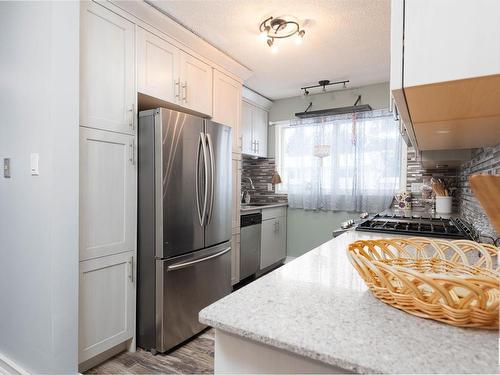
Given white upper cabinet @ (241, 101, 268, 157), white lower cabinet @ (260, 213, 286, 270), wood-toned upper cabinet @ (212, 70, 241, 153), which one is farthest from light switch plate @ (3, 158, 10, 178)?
white lower cabinet @ (260, 213, 286, 270)

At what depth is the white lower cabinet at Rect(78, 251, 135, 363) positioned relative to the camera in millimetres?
1699

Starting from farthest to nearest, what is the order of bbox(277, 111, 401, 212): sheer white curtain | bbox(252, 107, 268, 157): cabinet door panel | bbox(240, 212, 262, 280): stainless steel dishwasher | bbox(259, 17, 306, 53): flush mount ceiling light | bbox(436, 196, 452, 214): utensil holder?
bbox(252, 107, 268, 157): cabinet door panel → bbox(277, 111, 401, 212): sheer white curtain → bbox(240, 212, 262, 280): stainless steel dishwasher → bbox(436, 196, 452, 214): utensil holder → bbox(259, 17, 306, 53): flush mount ceiling light

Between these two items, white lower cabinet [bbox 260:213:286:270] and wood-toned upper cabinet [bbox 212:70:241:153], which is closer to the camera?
wood-toned upper cabinet [bbox 212:70:241:153]

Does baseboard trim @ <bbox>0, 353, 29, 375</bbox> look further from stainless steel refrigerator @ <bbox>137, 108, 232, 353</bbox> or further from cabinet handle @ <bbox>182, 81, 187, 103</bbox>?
cabinet handle @ <bbox>182, 81, 187, 103</bbox>

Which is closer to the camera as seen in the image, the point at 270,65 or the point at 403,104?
the point at 403,104

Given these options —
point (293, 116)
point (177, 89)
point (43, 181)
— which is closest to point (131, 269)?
point (43, 181)

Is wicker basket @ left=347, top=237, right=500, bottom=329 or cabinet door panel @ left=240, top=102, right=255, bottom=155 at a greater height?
cabinet door panel @ left=240, top=102, right=255, bottom=155

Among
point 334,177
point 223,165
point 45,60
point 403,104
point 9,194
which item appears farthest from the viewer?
point 334,177

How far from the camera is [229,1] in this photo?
6.39 feet

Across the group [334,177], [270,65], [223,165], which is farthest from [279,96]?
[223,165]

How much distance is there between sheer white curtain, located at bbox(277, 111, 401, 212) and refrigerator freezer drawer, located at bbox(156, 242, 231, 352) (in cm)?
190

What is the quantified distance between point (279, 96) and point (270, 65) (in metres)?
1.13

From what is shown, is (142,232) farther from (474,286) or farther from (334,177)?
(334,177)

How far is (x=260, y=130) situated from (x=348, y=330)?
3.75m
